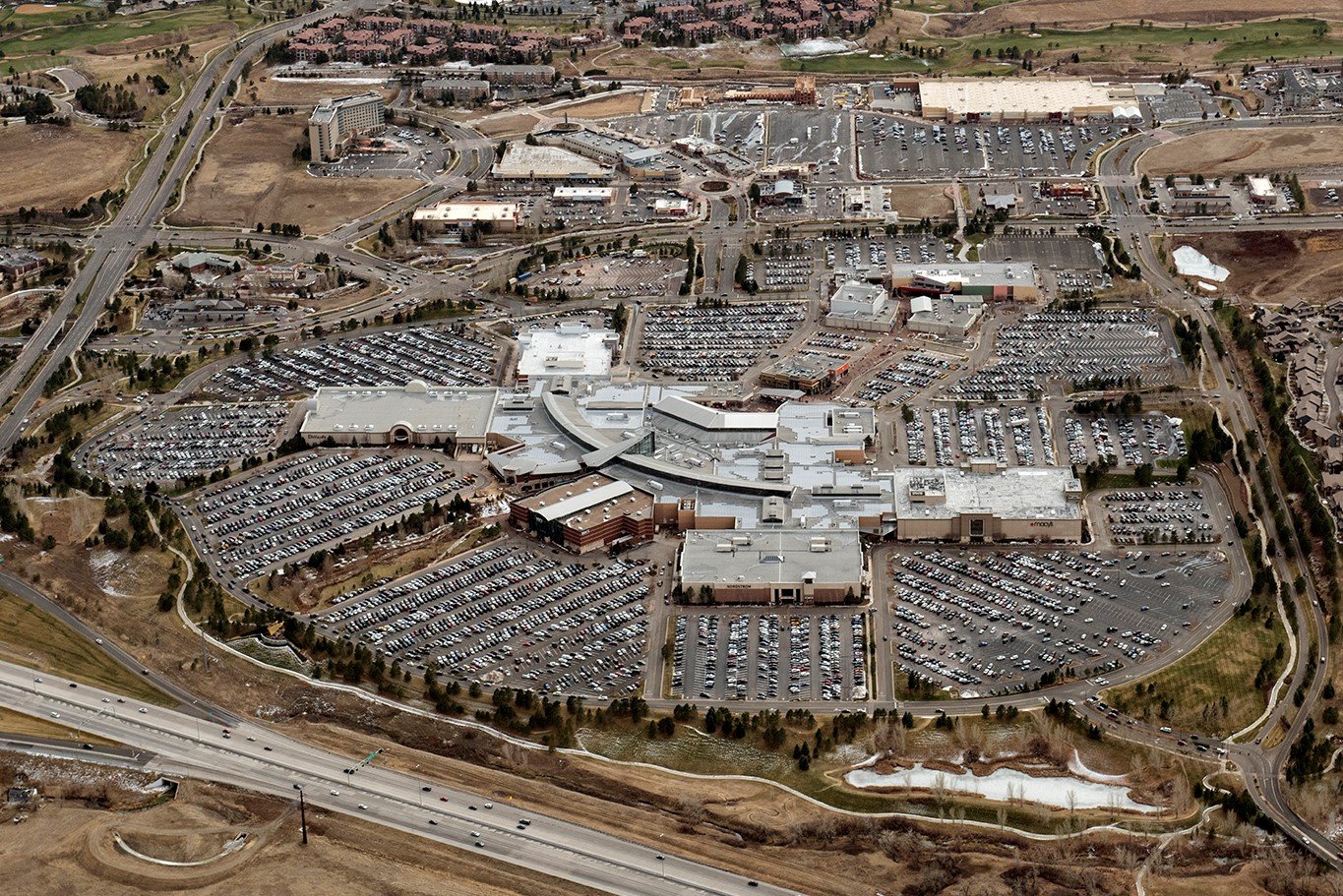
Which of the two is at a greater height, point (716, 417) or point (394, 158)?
point (394, 158)

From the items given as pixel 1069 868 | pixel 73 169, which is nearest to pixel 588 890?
pixel 1069 868

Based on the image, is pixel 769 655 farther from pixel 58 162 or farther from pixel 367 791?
pixel 58 162

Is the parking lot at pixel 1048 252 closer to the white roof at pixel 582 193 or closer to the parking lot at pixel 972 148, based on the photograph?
the parking lot at pixel 972 148

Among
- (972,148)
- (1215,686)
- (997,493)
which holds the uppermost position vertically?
(972,148)

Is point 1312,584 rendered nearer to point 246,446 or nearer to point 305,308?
point 246,446

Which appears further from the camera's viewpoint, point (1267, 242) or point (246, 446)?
point (1267, 242)

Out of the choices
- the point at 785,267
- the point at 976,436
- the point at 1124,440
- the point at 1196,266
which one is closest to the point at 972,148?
the point at 785,267

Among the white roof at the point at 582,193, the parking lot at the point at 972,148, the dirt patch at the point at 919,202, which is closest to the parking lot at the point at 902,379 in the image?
the dirt patch at the point at 919,202
